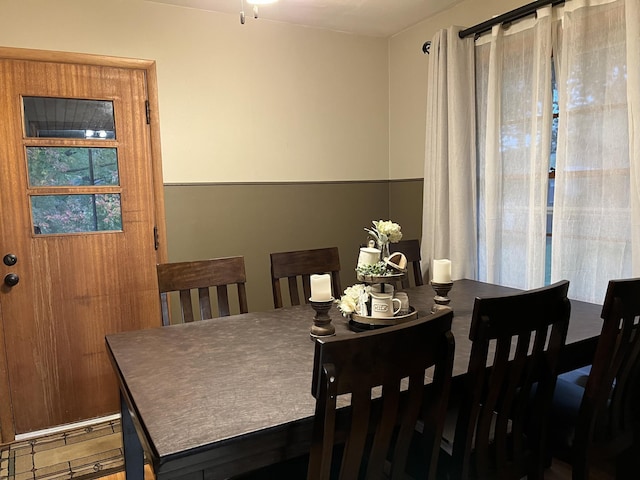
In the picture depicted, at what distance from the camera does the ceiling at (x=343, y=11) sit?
9.11ft

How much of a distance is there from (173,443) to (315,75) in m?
2.75

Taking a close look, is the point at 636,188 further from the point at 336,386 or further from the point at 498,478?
the point at 336,386

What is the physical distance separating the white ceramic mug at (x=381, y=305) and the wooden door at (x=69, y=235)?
5.50ft

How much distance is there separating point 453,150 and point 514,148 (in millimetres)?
347

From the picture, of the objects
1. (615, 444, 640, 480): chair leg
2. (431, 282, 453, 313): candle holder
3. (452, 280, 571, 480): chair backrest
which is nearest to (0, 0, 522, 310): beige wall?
(431, 282, 453, 313): candle holder

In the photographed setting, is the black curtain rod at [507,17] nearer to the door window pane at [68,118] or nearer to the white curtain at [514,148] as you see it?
the white curtain at [514,148]

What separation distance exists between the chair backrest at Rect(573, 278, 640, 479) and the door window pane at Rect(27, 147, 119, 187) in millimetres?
2488

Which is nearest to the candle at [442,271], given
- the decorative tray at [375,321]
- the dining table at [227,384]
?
the dining table at [227,384]

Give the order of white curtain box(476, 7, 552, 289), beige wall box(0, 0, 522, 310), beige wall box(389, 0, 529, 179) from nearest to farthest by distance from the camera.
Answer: white curtain box(476, 7, 552, 289) → beige wall box(0, 0, 522, 310) → beige wall box(389, 0, 529, 179)

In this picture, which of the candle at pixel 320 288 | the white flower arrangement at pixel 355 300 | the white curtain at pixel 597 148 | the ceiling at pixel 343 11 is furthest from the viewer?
the ceiling at pixel 343 11

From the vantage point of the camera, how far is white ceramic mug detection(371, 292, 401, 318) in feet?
5.32

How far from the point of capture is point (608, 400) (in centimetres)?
151

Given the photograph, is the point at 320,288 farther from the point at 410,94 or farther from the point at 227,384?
the point at 410,94

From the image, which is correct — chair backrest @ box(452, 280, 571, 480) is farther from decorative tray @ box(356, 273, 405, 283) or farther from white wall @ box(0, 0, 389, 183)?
white wall @ box(0, 0, 389, 183)
